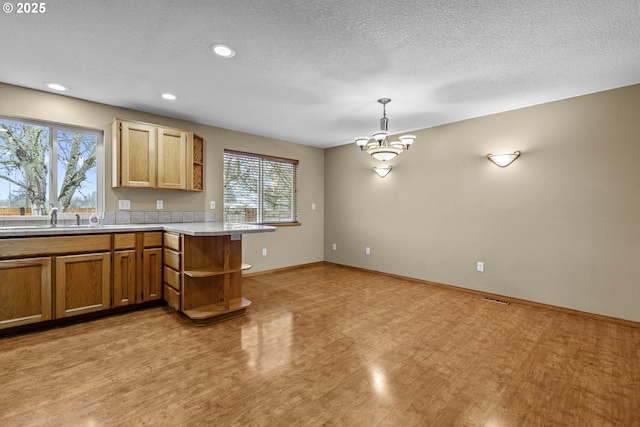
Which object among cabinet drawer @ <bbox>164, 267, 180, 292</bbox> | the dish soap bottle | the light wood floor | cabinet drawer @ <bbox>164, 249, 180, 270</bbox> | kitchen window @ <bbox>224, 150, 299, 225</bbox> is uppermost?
kitchen window @ <bbox>224, 150, 299, 225</bbox>

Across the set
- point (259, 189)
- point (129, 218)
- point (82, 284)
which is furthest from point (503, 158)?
point (82, 284)

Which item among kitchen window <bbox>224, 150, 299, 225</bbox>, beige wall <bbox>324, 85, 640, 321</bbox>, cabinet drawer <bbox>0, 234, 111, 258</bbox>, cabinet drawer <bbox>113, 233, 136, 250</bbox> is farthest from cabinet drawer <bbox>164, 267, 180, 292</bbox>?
beige wall <bbox>324, 85, 640, 321</bbox>

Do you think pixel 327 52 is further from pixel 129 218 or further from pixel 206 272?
pixel 129 218

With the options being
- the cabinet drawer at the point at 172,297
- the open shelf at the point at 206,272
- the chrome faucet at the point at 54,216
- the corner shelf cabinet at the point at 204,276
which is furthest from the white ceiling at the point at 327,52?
the cabinet drawer at the point at 172,297

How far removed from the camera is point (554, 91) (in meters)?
3.14

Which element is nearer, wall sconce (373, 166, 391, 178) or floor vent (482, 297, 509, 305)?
floor vent (482, 297, 509, 305)

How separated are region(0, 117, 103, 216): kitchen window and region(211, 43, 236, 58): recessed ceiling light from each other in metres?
2.21

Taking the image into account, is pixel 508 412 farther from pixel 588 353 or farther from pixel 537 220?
pixel 537 220

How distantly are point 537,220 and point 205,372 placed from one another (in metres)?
3.85

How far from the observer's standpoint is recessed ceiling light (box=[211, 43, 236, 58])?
7.60ft

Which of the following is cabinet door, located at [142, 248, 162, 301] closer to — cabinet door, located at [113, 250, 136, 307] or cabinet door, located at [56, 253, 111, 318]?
cabinet door, located at [113, 250, 136, 307]

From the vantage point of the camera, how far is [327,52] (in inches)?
94.3

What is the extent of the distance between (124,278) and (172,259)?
529 millimetres

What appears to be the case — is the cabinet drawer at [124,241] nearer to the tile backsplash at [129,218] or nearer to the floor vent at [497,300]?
the tile backsplash at [129,218]
